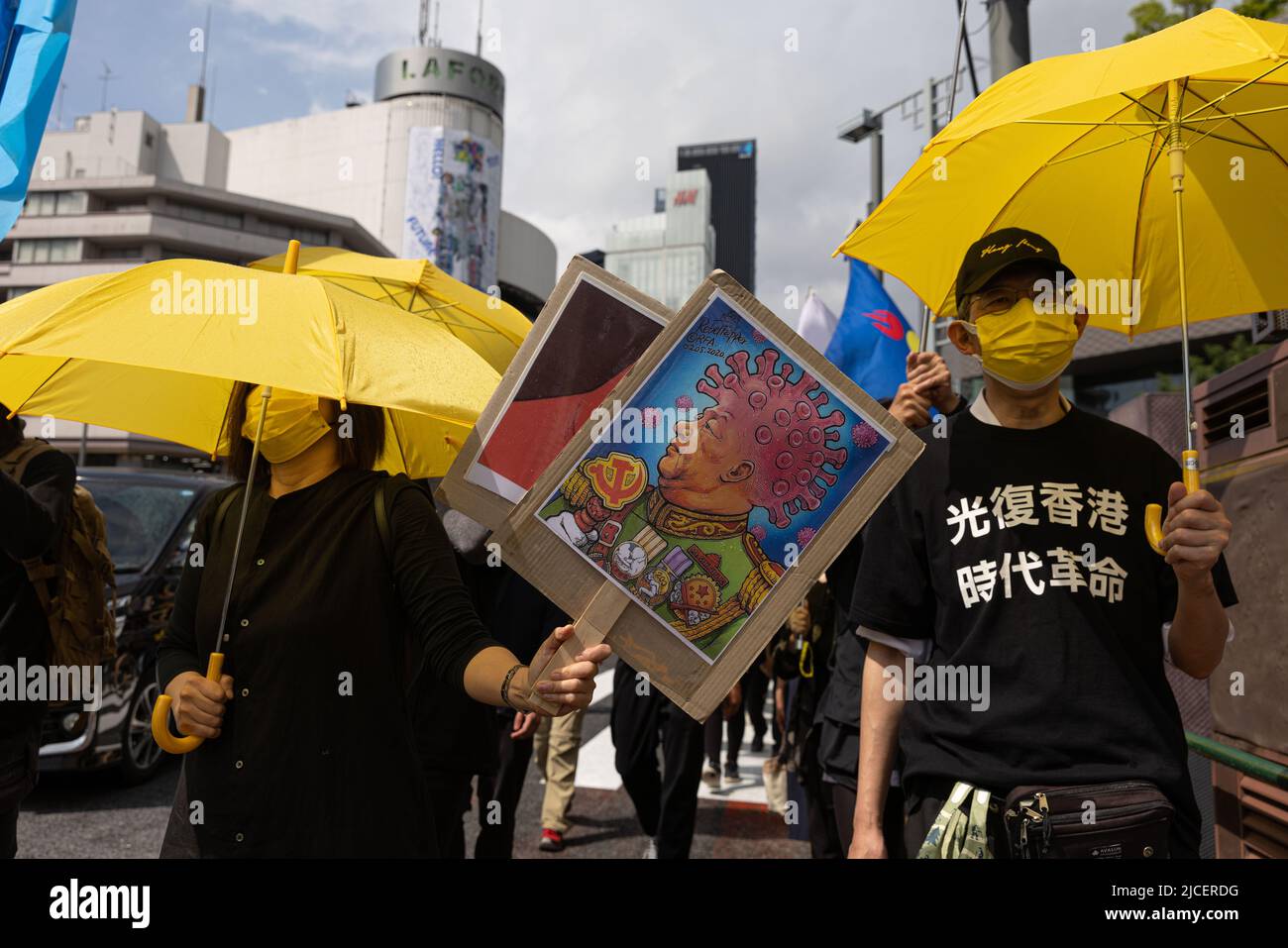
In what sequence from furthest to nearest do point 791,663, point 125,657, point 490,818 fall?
point 125,657, point 791,663, point 490,818

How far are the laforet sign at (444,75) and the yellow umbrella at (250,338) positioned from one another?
64.6m

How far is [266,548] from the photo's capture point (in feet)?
7.36

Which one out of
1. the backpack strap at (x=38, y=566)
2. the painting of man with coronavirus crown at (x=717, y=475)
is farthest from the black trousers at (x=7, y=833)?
the painting of man with coronavirus crown at (x=717, y=475)

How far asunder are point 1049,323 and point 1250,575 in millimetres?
1316

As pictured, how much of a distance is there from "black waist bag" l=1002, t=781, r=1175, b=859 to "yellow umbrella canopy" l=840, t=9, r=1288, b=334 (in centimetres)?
119

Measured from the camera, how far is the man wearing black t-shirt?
6.36 feet

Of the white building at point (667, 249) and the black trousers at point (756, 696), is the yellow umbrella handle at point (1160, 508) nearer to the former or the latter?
the black trousers at point (756, 696)

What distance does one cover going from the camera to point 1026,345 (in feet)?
7.01

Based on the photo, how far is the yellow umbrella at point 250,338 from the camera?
6.34 ft

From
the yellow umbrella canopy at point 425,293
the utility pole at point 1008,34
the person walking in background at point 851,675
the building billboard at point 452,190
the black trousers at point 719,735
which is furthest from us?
the building billboard at point 452,190

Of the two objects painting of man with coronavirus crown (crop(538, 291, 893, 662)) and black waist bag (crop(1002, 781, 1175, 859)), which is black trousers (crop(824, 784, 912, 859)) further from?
painting of man with coronavirus crown (crop(538, 291, 893, 662))
